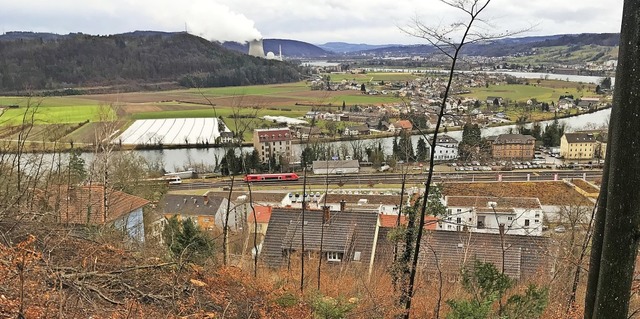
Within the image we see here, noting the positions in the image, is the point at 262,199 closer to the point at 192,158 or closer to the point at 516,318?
the point at 192,158

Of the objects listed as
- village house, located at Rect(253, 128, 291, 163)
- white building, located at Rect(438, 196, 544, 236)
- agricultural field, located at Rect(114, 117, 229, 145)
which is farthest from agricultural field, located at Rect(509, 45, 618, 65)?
white building, located at Rect(438, 196, 544, 236)

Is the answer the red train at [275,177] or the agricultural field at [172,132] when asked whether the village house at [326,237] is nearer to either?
the red train at [275,177]

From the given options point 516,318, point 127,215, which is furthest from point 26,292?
point 127,215

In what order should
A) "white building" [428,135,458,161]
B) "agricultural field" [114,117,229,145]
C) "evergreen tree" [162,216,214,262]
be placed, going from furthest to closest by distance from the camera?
"agricultural field" [114,117,229,145]
"evergreen tree" [162,216,214,262]
"white building" [428,135,458,161]

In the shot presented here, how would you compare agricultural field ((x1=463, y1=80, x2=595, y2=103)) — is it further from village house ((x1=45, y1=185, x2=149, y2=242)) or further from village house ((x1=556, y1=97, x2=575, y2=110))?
village house ((x1=45, y1=185, x2=149, y2=242))

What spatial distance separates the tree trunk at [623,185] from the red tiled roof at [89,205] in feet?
22.9

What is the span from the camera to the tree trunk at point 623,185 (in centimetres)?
150

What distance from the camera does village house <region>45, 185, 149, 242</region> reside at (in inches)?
306

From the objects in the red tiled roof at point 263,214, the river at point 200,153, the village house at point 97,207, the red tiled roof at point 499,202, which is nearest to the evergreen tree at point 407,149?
the village house at point 97,207

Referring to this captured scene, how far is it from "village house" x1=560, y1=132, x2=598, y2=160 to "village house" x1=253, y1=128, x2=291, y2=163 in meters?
23.0

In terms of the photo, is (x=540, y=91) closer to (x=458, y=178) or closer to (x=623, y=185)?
(x=458, y=178)

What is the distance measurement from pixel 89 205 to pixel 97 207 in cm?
145

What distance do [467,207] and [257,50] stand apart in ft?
322

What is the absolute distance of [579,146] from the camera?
3600 cm
